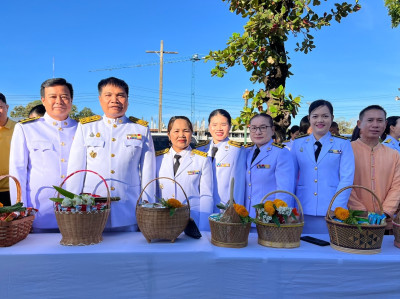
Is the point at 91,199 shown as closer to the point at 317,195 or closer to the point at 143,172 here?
the point at 143,172

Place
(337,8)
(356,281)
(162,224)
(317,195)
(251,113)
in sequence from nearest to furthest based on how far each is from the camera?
(356,281)
(162,224)
(317,195)
(337,8)
(251,113)

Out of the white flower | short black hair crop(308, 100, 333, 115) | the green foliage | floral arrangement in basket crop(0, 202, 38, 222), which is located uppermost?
the green foliage

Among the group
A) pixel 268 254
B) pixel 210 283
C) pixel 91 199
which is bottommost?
pixel 210 283

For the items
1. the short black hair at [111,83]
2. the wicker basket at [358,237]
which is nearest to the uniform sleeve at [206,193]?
the short black hair at [111,83]

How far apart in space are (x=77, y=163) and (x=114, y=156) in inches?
11.4

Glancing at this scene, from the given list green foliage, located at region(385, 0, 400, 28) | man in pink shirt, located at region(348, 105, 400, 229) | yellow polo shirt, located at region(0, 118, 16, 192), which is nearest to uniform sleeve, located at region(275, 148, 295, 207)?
man in pink shirt, located at region(348, 105, 400, 229)

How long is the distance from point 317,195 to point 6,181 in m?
3.08

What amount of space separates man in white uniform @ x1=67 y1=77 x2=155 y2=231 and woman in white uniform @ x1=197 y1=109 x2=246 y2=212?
2.43 ft

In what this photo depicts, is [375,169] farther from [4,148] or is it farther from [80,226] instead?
[4,148]

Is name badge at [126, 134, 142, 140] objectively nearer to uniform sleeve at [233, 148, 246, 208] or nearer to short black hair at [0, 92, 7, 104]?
uniform sleeve at [233, 148, 246, 208]

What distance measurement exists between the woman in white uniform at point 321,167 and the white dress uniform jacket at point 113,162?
1.40 meters

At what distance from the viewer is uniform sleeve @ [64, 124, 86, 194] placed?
2461 mm

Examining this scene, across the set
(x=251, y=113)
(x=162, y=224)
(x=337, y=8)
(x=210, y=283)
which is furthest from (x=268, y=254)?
(x=337, y=8)

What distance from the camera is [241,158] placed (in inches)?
122
